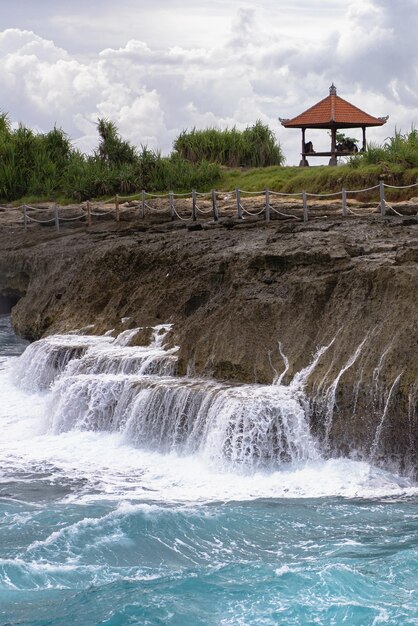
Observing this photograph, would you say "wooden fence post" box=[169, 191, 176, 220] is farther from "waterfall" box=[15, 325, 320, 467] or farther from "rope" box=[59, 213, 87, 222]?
"waterfall" box=[15, 325, 320, 467]

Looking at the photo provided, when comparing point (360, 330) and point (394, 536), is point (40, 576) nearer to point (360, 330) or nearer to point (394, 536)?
point (394, 536)

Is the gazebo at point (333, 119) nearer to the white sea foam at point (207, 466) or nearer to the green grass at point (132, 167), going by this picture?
the green grass at point (132, 167)

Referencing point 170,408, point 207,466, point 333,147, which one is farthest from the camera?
point 333,147

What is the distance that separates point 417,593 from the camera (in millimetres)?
10523

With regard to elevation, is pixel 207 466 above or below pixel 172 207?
below

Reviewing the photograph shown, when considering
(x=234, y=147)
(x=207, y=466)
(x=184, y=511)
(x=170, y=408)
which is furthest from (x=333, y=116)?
(x=184, y=511)

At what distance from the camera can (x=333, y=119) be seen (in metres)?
32.3

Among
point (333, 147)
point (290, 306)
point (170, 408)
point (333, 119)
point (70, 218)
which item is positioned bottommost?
point (170, 408)

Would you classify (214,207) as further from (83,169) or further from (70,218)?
(83,169)

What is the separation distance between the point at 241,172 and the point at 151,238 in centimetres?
1081

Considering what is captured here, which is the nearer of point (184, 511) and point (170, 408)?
point (184, 511)

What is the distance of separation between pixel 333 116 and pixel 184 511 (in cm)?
2149

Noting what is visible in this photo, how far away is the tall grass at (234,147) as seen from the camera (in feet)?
125

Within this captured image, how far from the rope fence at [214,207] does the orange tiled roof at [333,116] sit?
4.07 meters
